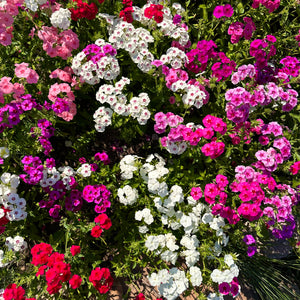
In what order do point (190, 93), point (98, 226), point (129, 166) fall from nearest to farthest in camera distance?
1. point (98, 226)
2. point (129, 166)
3. point (190, 93)

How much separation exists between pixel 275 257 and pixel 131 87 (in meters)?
3.82

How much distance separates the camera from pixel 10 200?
3.37m

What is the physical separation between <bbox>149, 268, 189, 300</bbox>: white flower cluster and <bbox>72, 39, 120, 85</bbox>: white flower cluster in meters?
2.64

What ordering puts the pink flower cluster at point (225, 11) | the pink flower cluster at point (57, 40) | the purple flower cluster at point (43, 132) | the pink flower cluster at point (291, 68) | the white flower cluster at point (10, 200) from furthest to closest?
the pink flower cluster at point (291, 68)
the pink flower cluster at point (225, 11)
the pink flower cluster at point (57, 40)
the purple flower cluster at point (43, 132)
the white flower cluster at point (10, 200)

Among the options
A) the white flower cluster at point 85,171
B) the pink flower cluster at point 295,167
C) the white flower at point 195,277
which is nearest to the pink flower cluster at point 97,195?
the white flower cluster at point 85,171

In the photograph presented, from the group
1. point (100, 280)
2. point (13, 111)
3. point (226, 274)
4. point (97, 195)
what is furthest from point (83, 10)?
point (226, 274)

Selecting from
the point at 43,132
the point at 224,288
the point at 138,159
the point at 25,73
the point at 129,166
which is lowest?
the point at 224,288

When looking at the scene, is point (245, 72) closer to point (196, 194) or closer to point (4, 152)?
point (196, 194)

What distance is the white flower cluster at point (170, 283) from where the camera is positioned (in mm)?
3232

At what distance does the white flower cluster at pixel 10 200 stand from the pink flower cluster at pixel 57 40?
1.83 meters

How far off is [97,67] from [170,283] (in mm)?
2913

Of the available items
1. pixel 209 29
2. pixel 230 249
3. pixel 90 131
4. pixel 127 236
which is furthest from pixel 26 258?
pixel 209 29

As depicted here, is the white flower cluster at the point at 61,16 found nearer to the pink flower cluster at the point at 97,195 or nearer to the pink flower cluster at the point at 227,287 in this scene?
the pink flower cluster at the point at 97,195

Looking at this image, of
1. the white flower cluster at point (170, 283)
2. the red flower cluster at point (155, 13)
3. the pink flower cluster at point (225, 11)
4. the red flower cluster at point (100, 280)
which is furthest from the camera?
the pink flower cluster at point (225, 11)
